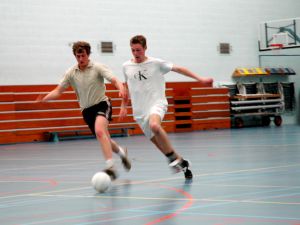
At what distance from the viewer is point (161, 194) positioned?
24.7 ft

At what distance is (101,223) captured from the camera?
5.61 m

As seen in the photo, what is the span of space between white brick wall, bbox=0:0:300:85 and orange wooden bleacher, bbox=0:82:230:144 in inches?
21.5

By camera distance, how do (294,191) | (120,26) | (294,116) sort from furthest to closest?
(294,116)
(120,26)
(294,191)

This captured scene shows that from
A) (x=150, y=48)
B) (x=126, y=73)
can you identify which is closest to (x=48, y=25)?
(x=150, y=48)

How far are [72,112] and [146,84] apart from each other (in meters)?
15.9

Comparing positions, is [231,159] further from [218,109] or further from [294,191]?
[218,109]

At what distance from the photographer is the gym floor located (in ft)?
19.1

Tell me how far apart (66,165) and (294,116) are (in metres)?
20.6

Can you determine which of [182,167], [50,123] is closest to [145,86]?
[182,167]

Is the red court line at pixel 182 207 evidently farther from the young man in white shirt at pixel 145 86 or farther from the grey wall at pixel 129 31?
the grey wall at pixel 129 31

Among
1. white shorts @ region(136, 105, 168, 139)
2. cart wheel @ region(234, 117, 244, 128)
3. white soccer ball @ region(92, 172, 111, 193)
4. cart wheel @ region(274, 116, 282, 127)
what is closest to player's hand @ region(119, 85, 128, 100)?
white shorts @ region(136, 105, 168, 139)

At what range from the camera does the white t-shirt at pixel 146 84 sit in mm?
9625

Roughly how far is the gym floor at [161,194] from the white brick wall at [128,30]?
440 inches

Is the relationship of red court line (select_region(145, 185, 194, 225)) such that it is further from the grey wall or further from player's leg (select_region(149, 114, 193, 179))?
the grey wall
